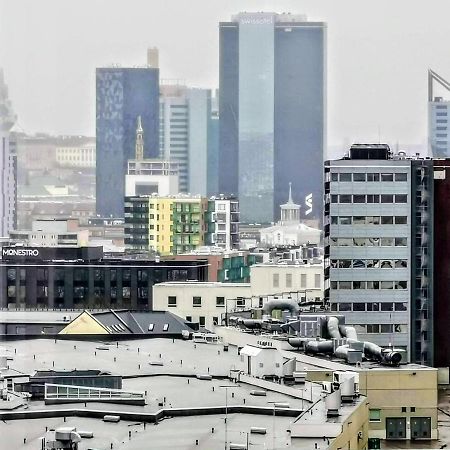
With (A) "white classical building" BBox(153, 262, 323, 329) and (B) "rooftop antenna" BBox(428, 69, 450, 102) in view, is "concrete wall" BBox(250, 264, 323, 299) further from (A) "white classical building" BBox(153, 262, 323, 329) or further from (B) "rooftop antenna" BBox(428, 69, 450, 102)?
(B) "rooftop antenna" BBox(428, 69, 450, 102)

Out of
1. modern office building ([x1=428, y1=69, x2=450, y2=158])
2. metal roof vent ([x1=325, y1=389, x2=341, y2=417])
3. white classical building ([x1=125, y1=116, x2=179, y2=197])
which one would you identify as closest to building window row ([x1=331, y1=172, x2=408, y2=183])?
metal roof vent ([x1=325, y1=389, x2=341, y2=417])

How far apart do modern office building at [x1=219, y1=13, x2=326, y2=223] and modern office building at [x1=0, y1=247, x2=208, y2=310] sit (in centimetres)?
2678

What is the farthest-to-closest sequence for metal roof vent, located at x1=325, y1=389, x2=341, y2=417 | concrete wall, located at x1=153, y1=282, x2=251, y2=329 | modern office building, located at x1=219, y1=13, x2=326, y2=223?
modern office building, located at x1=219, y1=13, x2=326, y2=223 < concrete wall, located at x1=153, y1=282, x2=251, y2=329 < metal roof vent, located at x1=325, y1=389, x2=341, y2=417

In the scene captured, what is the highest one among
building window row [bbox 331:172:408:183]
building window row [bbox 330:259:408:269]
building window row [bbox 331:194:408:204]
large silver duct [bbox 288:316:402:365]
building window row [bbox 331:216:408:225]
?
building window row [bbox 331:172:408:183]

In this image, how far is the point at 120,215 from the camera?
3516 centimetres

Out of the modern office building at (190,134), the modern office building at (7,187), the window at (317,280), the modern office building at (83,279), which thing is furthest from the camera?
the modern office building at (190,134)

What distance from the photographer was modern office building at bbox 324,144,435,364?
55.5ft

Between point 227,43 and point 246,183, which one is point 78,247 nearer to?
point 246,183

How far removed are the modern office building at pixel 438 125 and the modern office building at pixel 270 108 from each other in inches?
428

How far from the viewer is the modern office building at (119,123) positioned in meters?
38.8

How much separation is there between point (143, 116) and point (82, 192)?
18.4 m

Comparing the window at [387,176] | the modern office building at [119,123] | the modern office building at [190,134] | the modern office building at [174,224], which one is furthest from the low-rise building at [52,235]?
the modern office building at [190,134]

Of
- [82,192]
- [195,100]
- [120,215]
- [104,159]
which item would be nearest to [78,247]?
[82,192]

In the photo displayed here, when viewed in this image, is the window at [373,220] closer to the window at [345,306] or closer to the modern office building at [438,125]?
the window at [345,306]
